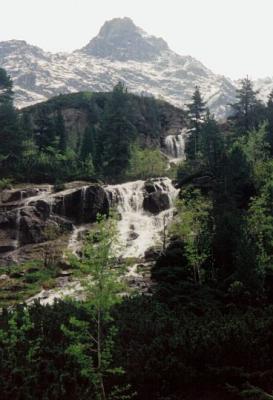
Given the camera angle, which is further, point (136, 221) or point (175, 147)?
point (175, 147)

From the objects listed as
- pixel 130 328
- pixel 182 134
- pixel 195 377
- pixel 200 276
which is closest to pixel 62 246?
pixel 200 276

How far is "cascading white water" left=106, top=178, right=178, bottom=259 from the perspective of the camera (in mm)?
51406

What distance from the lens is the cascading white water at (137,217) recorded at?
51406 millimetres

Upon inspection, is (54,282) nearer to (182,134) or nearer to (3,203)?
(3,203)

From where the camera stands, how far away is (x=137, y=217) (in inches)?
2286

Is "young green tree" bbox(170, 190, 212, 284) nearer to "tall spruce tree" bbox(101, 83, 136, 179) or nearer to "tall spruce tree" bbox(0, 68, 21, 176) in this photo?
"tall spruce tree" bbox(101, 83, 136, 179)

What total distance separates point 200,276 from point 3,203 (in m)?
29.3

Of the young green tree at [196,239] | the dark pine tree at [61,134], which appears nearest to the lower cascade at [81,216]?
the young green tree at [196,239]

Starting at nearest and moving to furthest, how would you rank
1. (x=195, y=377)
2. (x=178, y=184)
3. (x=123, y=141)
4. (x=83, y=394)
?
(x=83, y=394) < (x=195, y=377) < (x=178, y=184) < (x=123, y=141)

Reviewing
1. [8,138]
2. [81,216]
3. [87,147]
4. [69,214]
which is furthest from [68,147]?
[81,216]

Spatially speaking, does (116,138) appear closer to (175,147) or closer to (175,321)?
(175,147)

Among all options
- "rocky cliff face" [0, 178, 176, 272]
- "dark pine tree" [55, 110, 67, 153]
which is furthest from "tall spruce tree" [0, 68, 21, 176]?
"rocky cliff face" [0, 178, 176, 272]

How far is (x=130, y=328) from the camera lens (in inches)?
980

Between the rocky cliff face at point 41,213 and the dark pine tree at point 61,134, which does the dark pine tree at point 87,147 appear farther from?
the rocky cliff face at point 41,213
